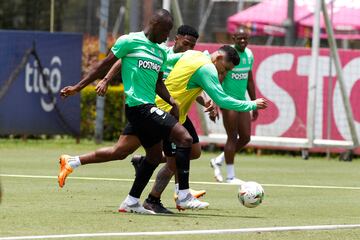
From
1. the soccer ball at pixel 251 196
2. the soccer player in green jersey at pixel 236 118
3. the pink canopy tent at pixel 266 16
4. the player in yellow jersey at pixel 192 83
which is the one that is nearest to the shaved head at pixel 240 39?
the soccer player in green jersey at pixel 236 118

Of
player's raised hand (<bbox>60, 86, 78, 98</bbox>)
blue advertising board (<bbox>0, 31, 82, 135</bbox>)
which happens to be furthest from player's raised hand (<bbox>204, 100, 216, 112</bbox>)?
blue advertising board (<bbox>0, 31, 82, 135</bbox>)

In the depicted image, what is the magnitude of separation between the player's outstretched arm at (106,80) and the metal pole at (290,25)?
14.4 meters

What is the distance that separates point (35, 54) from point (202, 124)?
396cm

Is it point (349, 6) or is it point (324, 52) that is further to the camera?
point (349, 6)

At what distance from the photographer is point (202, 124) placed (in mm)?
24344

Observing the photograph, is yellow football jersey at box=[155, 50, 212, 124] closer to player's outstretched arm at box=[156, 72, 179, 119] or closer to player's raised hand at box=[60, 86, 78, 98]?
player's outstretched arm at box=[156, 72, 179, 119]

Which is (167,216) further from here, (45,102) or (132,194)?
(45,102)

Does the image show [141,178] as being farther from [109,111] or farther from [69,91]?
[109,111]

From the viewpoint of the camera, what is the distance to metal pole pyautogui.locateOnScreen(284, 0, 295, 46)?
26906 mm

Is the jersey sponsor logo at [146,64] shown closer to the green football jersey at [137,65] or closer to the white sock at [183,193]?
the green football jersey at [137,65]

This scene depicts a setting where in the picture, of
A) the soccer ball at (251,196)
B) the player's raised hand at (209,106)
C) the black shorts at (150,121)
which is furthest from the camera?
the player's raised hand at (209,106)

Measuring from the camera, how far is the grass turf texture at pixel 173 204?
1116cm

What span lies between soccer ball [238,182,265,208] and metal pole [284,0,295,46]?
1397cm

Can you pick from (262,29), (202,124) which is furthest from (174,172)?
(262,29)
